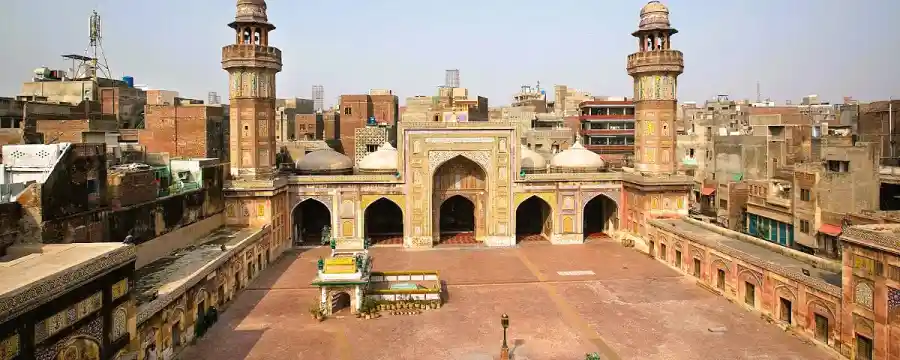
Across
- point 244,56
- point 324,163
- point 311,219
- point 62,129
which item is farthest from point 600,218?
point 62,129

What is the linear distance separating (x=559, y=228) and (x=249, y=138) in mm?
13625

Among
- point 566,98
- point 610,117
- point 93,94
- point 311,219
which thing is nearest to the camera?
point 311,219

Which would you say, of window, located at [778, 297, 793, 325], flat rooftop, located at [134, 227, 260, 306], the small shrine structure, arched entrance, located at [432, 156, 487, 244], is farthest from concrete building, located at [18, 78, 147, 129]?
window, located at [778, 297, 793, 325]

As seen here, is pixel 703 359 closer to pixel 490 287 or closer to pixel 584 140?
pixel 490 287

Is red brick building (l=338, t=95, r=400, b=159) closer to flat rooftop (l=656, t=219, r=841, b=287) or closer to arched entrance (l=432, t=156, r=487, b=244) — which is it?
arched entrance (l=432, t=156, r=487, b=244)

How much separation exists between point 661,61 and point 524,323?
14834 mm

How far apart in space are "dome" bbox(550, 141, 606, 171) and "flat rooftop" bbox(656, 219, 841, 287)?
6096 millimetres

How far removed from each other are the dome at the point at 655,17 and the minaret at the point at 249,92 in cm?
1573

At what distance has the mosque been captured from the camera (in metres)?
24.9

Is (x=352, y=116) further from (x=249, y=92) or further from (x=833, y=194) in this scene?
(x=833, y=194)

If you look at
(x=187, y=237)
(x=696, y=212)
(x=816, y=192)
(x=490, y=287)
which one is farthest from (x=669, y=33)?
(x=187, y=237)

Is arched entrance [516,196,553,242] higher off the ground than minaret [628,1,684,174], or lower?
lower

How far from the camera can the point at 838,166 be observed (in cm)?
2486

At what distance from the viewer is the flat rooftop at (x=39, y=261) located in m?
8.59
